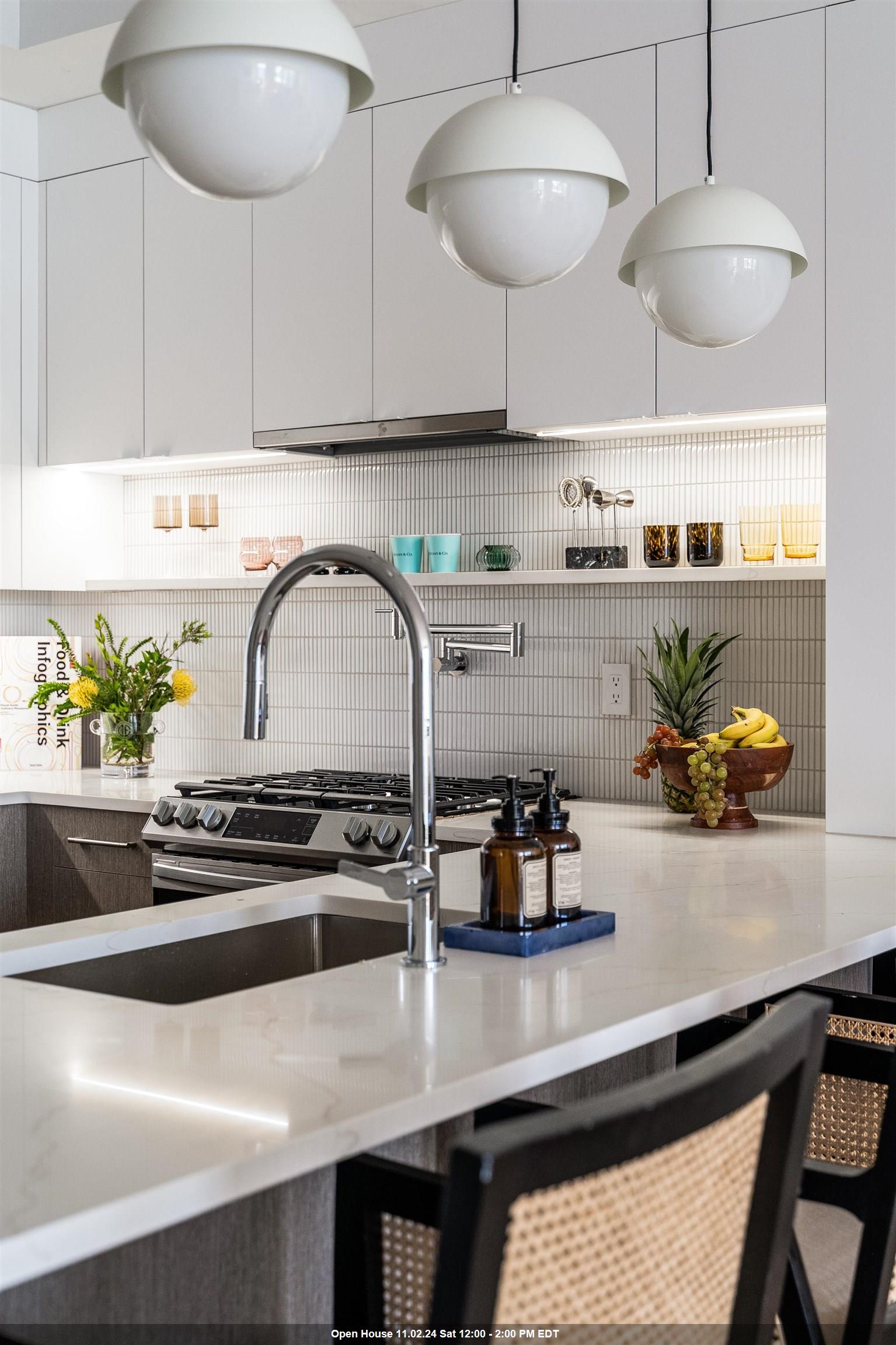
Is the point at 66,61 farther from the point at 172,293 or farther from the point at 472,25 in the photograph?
the point at 472,25

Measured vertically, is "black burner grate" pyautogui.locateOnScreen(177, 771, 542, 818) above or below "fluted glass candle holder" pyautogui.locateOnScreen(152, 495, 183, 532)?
below

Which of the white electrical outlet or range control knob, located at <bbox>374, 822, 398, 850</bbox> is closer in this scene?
range control knob, located at <bbox>374, 822, 398, 850</bbox>

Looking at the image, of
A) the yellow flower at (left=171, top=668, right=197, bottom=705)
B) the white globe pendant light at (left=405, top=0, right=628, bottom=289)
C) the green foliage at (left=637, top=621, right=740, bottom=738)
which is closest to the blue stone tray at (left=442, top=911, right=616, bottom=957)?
the white globe pendant light at (left=405, top=0, right=628, bottom=289)

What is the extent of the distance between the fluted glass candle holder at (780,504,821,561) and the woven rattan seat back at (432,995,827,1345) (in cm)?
218

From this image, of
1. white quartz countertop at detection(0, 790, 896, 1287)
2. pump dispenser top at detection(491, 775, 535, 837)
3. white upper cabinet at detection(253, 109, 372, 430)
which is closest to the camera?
white quartz countertop at detection(0, 790, 896, 1287)

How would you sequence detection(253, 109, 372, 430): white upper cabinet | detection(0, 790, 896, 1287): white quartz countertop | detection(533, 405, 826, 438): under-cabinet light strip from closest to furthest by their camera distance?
detection(0, 790, 896, 1287): white quartz countertop, detection(533, 405, 826, 438): under-cabinet light strip, detection(253, 109, 372, 430): white upper cabinet

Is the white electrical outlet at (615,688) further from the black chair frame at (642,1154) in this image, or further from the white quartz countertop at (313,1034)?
the black chair frame at (642,1154)

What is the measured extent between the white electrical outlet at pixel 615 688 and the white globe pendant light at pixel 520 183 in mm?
1917

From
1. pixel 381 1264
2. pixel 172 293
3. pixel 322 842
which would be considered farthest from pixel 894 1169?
pixel 172 293

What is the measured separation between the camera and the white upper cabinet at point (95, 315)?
4.01 meters

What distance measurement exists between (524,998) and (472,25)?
257cm

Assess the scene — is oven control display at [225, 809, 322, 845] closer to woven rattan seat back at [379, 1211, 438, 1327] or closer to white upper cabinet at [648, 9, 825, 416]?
white upper cabinet at [648, 9, 825, 416]

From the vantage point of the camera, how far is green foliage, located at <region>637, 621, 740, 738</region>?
129 inches

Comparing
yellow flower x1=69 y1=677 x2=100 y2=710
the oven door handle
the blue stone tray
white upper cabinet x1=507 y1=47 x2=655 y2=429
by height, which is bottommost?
the oven door handle
